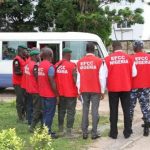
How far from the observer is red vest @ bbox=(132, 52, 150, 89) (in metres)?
9.38

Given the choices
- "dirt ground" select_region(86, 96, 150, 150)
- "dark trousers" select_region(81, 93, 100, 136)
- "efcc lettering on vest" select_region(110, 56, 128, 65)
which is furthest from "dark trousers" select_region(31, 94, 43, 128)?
"efcc lettering on vest" select_region(110, 56, 128, 65)

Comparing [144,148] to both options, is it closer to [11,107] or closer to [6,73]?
[11,107]

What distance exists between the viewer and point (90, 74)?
893cm

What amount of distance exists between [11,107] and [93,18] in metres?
9.34

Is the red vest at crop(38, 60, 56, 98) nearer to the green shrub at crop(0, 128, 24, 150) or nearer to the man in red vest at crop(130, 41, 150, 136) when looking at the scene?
the man in red vest at crop(130, 41, 150, 136)

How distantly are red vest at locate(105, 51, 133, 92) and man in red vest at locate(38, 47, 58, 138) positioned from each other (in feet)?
3.55

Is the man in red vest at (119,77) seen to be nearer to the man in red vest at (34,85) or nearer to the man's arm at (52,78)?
the man's arm at (52,78)

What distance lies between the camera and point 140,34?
147ft

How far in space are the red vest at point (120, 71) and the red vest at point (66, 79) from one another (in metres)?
0.73

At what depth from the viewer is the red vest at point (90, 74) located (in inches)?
350

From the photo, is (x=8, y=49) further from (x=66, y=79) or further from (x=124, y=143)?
(x=124, y=143)

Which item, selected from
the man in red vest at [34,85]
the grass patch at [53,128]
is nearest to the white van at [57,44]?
the grass patch at [53,128]

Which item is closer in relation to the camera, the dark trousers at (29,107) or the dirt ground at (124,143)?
the dirt ground at (124,143)

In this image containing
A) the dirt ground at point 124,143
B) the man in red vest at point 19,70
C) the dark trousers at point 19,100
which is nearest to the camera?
the dirt ground at point 124,143
